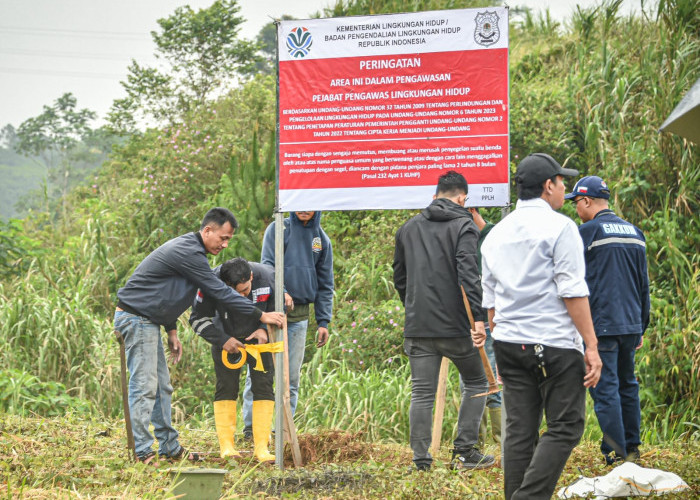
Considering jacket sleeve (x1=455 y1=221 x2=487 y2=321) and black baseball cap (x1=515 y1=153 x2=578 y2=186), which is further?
jacket sleeve (x1=455 y1=221 x2=487 y2=321)

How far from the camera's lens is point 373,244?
1085 cm

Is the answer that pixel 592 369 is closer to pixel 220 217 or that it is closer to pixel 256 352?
pixel 256 352

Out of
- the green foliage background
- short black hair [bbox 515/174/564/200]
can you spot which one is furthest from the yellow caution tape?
short black hair [bbox 515/174/564/200]

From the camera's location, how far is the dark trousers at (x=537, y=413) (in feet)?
13.2

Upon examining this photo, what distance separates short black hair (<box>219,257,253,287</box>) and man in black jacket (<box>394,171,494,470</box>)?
4.35 feet

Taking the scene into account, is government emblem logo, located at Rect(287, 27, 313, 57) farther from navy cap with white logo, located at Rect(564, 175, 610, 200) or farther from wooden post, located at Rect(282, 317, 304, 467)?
navy cap with white logo, located at Rect(564, 175, 610, 200)

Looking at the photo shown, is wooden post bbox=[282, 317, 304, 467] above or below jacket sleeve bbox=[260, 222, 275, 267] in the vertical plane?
below

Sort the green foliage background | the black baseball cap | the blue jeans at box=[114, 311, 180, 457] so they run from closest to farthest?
the black baseball cap → the blue jeans at box=[114, 311, 180, 457] → the green foliage background

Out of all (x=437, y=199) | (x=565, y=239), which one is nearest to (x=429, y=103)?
(x=437, y=199)

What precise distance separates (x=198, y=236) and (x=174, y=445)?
5.32 feet

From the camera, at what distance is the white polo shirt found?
159 inches

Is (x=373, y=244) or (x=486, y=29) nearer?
(x=486, y=29)

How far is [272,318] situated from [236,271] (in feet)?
1.71

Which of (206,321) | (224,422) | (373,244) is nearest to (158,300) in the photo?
(206,321)
